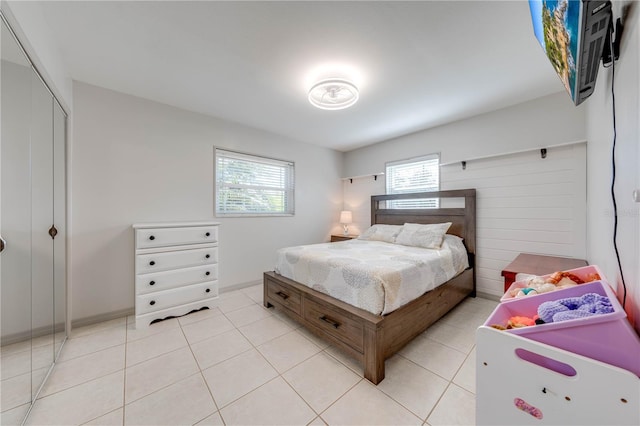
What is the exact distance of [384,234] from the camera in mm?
3412

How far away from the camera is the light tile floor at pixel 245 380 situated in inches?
50.1

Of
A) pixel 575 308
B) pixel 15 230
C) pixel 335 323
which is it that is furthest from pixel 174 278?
pixel 575 308

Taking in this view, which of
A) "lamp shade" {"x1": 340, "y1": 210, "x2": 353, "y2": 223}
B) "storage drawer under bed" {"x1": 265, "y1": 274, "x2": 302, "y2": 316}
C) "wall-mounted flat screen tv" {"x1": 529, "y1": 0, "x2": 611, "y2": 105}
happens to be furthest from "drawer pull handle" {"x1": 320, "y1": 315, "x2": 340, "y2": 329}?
"lamp shade" {"x1": 340, "y1": 210, "x2": 353, "y2": 223}

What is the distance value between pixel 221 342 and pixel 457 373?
6.07 feet

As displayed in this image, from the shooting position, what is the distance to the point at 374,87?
234 centimetres

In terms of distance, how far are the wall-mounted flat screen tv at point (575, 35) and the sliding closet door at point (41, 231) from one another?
268 centimetres

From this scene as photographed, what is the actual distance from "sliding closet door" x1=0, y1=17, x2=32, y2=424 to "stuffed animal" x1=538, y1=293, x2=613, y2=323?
7.70ft

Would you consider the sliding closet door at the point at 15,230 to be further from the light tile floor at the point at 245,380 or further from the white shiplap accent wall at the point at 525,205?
the white shiplap accent wall at the point at 525,205

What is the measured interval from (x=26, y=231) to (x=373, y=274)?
86.4 inches

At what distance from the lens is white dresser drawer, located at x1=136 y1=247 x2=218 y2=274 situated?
7.34 ft

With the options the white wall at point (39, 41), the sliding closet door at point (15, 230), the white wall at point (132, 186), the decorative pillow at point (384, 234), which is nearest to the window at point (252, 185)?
the white wall at point (132, 186)

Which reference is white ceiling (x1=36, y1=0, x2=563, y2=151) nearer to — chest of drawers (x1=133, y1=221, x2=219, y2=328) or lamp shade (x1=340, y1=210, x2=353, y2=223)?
chest of drawers (x1=133, y1=221, x2=219, y2=328)

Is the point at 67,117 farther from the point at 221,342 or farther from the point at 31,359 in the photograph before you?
the point at 221,342

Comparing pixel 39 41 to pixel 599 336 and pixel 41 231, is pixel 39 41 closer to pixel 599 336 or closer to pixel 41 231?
pixel 41 231
